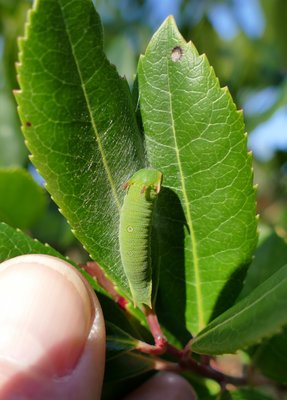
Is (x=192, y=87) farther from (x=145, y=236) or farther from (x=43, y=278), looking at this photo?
(x=43, y=278)

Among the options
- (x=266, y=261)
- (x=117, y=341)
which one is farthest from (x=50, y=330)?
(x=266, y=261)

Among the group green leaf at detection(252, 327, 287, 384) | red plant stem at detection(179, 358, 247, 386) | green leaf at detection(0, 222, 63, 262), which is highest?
green leaf at detection(0, 222, 63, 262)

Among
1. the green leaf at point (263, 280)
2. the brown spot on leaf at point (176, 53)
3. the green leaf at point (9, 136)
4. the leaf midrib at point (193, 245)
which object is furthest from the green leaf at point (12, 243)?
the green leaf at point (9, 136)

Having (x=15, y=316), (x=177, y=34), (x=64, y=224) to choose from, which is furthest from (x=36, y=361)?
(x=64, y=224)

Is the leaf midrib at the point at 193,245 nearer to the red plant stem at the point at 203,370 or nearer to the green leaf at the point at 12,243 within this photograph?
the red plant stem at the point at 203,370

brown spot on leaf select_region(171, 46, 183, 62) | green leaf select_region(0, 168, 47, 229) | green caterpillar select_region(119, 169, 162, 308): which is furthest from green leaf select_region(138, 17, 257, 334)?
green leaf select_region(0, 168, 47, 229)

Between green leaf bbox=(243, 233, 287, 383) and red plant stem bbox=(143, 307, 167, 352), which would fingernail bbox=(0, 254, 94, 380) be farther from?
green leaf bbox=(243, 233, 287, 383)

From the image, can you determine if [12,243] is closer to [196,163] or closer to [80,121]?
[80,121]
